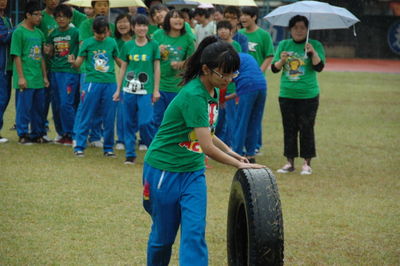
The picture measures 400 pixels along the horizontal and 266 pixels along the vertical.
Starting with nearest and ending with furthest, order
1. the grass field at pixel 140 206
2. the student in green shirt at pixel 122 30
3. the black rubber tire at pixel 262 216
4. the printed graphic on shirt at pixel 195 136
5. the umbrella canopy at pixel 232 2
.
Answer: the black rubber tire at pixel 262 216
the printed graphic on shirt at pixel 195 136
the grass field at pixel 140 206
the student in green shirt at pixel 122 30
the umbrella canopy at pixel 232 2

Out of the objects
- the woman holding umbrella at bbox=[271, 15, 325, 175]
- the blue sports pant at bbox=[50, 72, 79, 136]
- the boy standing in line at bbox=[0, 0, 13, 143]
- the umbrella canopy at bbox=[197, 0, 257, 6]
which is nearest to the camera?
the woman holding umbrella at bbox=[271, 15, 325, 175]

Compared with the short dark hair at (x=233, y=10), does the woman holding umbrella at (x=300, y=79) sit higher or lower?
lower

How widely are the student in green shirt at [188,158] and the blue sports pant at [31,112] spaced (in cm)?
620

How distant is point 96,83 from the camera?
9.77 m

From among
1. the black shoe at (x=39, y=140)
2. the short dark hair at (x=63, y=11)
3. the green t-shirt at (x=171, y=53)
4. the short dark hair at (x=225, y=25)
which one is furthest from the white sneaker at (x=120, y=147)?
the short dark hair at (x=225, y=25)

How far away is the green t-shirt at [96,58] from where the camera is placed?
9750mm

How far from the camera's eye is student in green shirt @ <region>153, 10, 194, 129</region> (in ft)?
31.4

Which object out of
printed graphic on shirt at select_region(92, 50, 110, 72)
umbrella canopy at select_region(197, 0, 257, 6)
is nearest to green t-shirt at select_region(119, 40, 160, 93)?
printed graphic on shirt at select_region(92, 50, 110, 72)

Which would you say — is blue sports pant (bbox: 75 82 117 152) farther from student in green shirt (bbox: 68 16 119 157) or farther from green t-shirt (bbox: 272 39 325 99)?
green t-shirt (bbox: 272 39 325 99)

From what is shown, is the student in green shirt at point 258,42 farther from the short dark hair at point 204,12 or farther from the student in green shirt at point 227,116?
the short dark hair at point 204,12

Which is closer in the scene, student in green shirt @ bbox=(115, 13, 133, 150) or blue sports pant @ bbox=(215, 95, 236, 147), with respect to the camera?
blue sports pant @ bbox=(215, 95, 236, 147)

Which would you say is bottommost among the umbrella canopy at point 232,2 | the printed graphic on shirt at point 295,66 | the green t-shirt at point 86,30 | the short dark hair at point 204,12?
the printed graphic on shirt at point 295,66

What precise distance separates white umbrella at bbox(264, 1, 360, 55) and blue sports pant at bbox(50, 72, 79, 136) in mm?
2957

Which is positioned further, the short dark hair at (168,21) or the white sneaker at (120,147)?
the white sneaker at (120,147)
